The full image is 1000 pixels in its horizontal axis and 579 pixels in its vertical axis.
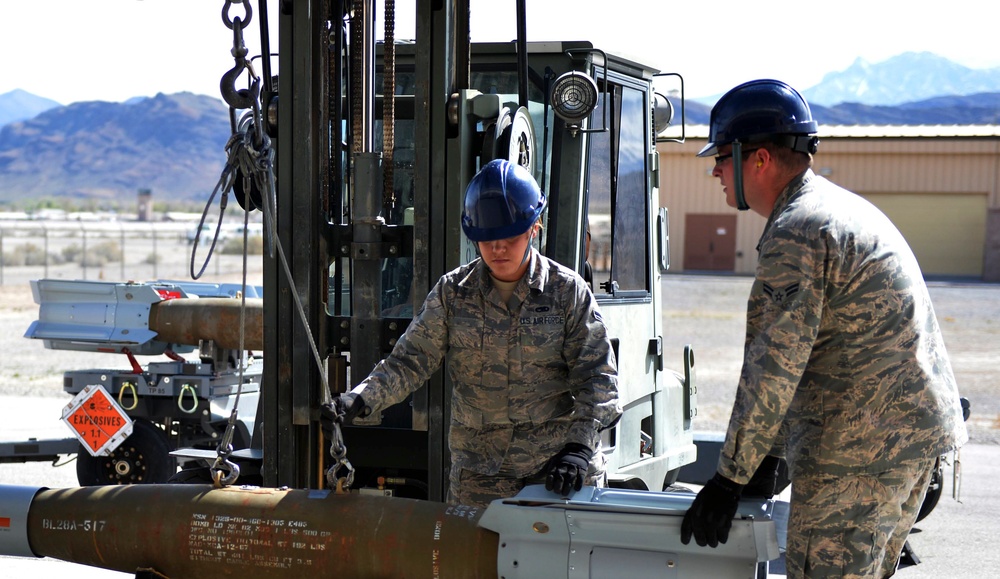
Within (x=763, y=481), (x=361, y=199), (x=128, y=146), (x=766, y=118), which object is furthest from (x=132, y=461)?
(x=128, y=146)

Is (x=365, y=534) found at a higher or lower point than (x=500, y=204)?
lower

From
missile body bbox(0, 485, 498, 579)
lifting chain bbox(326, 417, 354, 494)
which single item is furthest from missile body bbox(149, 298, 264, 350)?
lifting chain bbox(326, 417, 354, 494)

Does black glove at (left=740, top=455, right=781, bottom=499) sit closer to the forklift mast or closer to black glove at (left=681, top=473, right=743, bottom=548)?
black glove at (left=681, top=473, right=743, bottom=548)

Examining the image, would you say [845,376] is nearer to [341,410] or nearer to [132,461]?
[341,410]

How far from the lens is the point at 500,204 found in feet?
11.7

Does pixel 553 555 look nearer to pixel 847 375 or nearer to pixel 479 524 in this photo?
pixel 479 524

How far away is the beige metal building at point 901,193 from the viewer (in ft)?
129

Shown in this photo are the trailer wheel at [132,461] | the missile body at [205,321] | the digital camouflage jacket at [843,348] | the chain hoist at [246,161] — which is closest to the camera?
the digital camouflage jacket at [843,348]

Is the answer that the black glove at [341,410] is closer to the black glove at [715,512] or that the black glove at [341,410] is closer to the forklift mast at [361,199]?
the forklift mast at [361,199]

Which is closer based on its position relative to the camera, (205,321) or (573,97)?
(573,97)

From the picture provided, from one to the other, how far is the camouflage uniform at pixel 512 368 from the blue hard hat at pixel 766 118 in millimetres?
793

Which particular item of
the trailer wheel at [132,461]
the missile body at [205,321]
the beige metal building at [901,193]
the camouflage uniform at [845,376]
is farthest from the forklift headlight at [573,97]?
the beige metal building at [901,193]

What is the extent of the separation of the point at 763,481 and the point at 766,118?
3.70ft

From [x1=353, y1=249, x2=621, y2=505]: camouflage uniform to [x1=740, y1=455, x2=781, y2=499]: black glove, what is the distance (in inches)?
20.4
